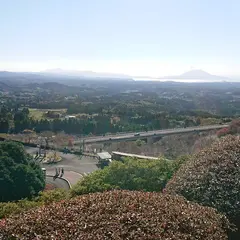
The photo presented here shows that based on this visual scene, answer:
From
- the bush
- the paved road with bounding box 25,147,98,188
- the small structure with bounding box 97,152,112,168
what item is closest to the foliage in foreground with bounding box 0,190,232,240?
the bush

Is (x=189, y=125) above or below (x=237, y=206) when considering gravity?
below

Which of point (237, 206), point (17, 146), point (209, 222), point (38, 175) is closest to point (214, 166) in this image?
point (237, 206)

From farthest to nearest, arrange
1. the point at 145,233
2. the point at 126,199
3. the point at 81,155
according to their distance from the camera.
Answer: the point at 81,155, the point at 126,199, the point at 145,233

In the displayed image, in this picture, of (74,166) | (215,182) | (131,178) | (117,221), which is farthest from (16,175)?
(117,221)

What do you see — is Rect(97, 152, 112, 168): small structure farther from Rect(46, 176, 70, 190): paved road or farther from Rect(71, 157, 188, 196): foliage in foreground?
Rect(71, 157, 188, 196): foliage in foreground

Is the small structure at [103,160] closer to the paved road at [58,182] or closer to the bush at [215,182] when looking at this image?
the paved road at [58,182]

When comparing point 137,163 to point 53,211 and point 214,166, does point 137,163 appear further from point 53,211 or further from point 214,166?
point 53,211

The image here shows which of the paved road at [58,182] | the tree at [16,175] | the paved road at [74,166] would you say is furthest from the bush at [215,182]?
the paved road at [74,166]
